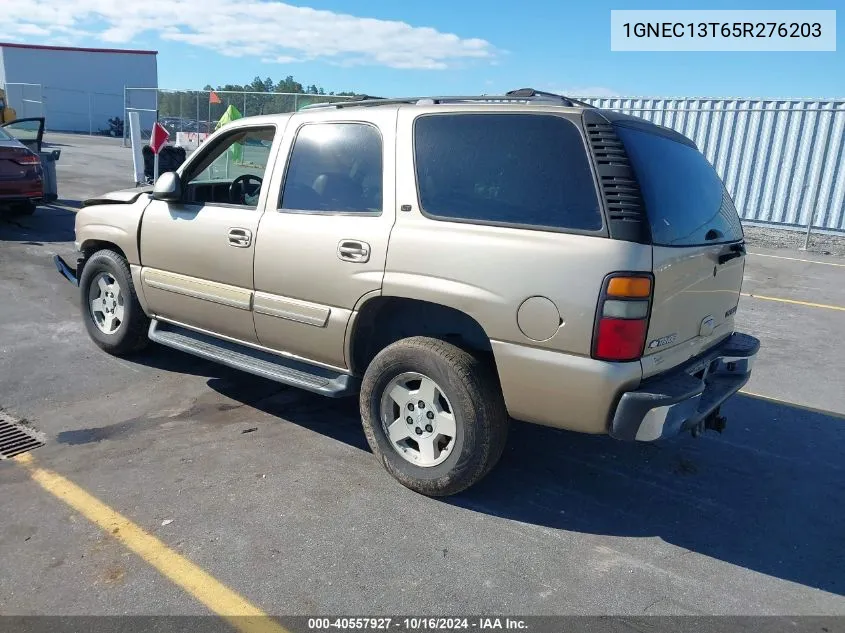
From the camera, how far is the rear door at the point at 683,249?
3.07 meters

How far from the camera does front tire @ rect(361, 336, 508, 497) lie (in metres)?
3.33

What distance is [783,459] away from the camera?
4.21 metres

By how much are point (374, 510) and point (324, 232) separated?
5.06 feet

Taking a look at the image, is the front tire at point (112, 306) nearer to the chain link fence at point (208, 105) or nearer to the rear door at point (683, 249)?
the rear door at point (683, 249)

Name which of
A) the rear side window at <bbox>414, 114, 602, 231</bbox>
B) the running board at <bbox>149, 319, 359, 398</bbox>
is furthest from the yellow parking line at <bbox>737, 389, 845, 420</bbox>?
the running board at <bbox>149, 319, 359, 398</bbox>

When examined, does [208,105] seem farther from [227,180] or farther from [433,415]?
[433,415]

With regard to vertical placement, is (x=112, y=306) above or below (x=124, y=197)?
below

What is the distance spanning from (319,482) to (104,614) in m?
1.29

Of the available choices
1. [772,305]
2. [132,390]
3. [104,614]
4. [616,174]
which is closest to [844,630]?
[616,174]

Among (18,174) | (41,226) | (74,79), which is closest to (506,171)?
(18,174)

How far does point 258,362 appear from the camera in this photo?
427 cm

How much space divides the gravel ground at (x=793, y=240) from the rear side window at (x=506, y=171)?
12.2 m

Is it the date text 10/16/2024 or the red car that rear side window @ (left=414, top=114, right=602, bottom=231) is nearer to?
the date text 10/16/2024

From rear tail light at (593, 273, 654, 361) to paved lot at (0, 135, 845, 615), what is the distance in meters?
0.97
